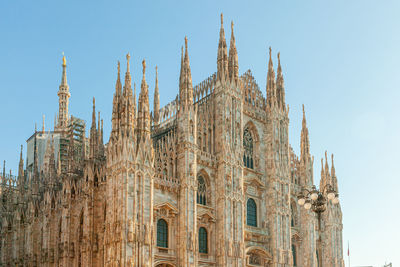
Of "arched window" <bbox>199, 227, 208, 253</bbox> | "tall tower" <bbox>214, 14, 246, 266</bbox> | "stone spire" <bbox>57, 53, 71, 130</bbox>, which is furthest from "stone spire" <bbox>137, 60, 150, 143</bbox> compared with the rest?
"stone spire" <bbox>57, 53, 71, 130</bbox>

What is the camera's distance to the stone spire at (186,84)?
49188mm

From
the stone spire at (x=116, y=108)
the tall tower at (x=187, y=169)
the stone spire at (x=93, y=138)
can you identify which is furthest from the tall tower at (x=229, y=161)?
the stone spire at (x=93, y=138)

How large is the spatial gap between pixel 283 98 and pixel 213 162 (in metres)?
14.5

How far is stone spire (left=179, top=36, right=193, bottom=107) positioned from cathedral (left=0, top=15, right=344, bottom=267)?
4.0 inches

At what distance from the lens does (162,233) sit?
4494 cm

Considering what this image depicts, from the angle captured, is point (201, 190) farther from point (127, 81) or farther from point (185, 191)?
point (127, 81)

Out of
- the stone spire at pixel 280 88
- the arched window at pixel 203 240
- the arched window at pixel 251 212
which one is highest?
the stone spire at pixel 280 88

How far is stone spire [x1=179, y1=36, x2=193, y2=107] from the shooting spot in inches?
1937

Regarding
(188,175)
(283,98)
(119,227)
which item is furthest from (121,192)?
(283,98)

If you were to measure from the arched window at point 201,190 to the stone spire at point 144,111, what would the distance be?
334 inches

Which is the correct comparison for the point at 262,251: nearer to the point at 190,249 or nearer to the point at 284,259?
the point at 284,259

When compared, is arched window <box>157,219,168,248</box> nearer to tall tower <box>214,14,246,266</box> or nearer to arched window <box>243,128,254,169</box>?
tall tower <box>214,14,246,266</box>

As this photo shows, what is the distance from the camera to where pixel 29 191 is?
189 feet

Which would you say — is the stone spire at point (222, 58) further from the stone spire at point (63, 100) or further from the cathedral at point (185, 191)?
the stone spire at point (63, 100)
